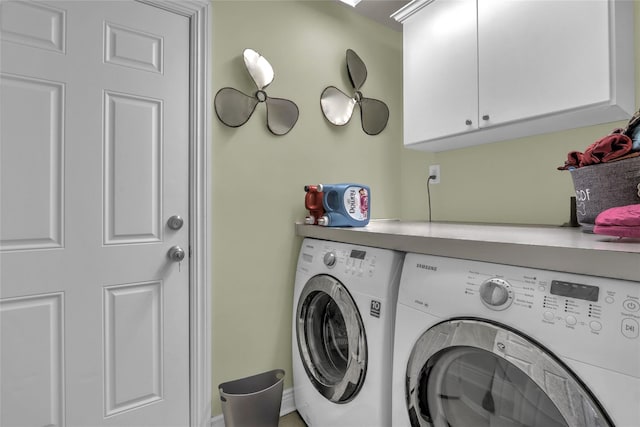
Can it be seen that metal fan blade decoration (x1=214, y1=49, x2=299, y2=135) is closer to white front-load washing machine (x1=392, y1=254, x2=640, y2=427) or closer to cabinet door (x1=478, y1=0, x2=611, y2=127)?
cabinet door (x1=478, y1=0, x2=611, y2=127)

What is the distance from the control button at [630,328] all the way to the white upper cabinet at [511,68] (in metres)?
0.91

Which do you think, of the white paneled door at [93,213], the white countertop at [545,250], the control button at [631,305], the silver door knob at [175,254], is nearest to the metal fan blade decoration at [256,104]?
the white paneled door at [93,213]

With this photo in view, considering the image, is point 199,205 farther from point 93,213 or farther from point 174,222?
point 93,213

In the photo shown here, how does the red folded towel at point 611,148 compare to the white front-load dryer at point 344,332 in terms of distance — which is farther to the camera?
the white front-load dryer at point 344,332

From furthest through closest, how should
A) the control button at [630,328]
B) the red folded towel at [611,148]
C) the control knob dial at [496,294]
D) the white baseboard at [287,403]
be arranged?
the white baseboard at [287,403], the red folded towel at [611,148], the control knob dial at [496,294], the control button at [630,328]

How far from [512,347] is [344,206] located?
0.93 m

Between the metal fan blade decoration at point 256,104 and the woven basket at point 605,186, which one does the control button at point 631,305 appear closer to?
the woven basket at point 605,186

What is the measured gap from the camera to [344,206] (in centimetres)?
157

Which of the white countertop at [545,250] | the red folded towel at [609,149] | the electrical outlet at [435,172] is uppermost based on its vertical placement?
the electrical outlet at [435,172]

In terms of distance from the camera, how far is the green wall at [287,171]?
1633 millimetres

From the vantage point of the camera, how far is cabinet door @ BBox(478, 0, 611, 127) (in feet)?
→ 3.89

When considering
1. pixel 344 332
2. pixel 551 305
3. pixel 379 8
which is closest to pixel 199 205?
pixel 344 332

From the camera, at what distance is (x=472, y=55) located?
156cm

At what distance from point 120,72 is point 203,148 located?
0.44 meters
